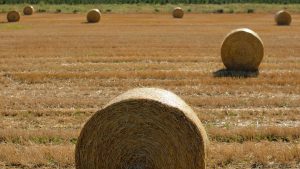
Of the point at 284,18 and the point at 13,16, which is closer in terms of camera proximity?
the point at 284,18

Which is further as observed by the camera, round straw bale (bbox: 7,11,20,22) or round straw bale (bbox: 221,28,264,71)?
round straw bale (bbox: 7,11,20,22)

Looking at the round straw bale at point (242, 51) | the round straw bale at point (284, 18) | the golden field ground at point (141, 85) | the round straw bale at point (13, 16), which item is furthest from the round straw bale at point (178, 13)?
the round straw bale at point (242, 51)

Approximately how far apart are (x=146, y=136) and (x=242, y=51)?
35.3ft

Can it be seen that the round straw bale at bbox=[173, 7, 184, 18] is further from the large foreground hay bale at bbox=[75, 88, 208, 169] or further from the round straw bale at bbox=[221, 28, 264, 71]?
the large foreground hay bale at bbox=[75, 88, 208, 169]

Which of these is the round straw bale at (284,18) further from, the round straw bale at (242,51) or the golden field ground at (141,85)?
the round straw bale at (242,51)

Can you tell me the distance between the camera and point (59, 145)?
948 centimetres

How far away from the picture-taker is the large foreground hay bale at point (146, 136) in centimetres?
695

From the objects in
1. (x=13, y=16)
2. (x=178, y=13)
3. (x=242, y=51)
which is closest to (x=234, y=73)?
(x=242, y=51)

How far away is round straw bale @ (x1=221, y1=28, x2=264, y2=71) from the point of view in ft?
56.3

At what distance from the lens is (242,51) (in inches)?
678

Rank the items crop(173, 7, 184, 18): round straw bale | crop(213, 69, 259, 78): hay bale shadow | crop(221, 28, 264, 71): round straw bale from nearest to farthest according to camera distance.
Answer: crop(213, 69, 259, 78): hay bale shadow
crop(221, 28, 264, 71): round straw bale
crop(173, 7, 184, 18): round straw bale

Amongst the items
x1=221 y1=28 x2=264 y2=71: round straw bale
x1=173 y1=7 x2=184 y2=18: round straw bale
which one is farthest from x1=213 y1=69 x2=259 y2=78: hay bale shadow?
x1=173 y1=7 x2=184 y2=18: round straw bale

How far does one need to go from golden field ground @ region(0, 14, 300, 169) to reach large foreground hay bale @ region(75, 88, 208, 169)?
1.15m

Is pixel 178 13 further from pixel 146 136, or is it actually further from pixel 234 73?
pixel 146 136
